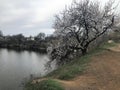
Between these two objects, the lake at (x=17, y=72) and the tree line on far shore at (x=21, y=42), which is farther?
the tree line on far shore at (x=21, y=42)

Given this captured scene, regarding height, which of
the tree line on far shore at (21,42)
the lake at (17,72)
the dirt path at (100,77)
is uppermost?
the dirt path at (100,77)

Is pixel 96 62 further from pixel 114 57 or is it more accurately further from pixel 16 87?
pixel 16 87

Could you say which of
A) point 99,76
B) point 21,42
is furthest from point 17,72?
point 21,42

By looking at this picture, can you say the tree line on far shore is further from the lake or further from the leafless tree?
the leafless tree

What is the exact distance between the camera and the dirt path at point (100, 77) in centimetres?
1095

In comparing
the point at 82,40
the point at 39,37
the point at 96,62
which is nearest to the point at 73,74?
the point at 96,62

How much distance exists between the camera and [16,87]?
22.5 meters

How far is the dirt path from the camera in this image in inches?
431

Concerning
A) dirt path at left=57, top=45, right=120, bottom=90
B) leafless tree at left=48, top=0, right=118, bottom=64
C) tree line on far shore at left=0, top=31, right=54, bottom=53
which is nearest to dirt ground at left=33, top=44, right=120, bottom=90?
dirt path at left=57, top=45, right=120, bottom=90

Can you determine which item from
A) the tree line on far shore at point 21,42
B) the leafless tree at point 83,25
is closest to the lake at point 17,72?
the leafless tree at point 83,25

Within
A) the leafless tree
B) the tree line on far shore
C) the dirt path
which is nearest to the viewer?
the dirt path

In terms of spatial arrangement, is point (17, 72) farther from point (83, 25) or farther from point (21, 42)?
point (21, 42)

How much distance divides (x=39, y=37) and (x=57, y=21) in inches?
3563

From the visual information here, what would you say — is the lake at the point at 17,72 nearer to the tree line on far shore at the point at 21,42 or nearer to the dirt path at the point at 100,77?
the dirt path at the point at 100,77
